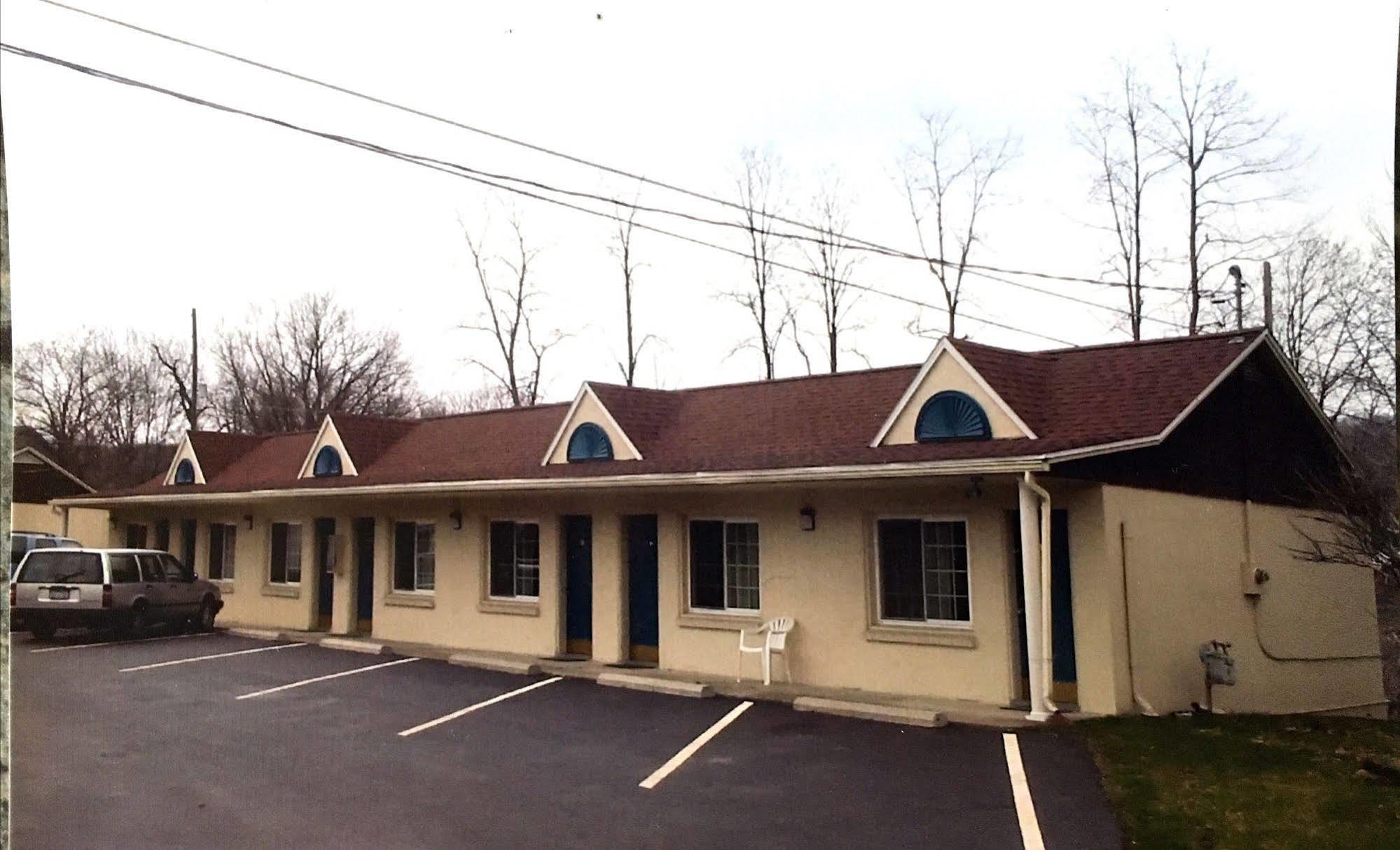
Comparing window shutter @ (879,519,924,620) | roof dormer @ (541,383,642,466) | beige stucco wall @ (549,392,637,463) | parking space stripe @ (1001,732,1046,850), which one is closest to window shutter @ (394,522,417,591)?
roof dormer @ (541,383,642,466)

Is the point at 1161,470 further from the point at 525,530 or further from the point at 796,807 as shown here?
the point at 525,530

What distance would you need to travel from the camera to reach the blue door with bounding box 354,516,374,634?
19.4 metres

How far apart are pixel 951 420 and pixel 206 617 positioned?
649 inches

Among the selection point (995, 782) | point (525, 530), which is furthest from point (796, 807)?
point (525, 530)

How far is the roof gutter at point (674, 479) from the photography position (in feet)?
34.2

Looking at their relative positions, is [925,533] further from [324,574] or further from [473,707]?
[324,574]

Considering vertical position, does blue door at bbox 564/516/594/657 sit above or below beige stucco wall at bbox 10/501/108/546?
below

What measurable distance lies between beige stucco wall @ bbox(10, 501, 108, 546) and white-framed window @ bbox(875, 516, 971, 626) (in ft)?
75.3

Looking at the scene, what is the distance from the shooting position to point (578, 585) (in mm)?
15672

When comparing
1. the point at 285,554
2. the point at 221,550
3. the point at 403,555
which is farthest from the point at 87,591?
the point at 403,555

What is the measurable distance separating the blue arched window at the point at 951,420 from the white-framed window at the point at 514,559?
6905 millimetres

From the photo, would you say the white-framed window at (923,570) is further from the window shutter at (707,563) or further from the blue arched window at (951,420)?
the window shutter at (707,563)

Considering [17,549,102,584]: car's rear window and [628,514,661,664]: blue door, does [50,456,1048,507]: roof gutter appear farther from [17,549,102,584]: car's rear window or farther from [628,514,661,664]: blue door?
[17,549,102,584]: car's rear window

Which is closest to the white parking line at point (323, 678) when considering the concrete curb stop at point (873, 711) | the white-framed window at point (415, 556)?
the white-framed window at point (415, 556)
